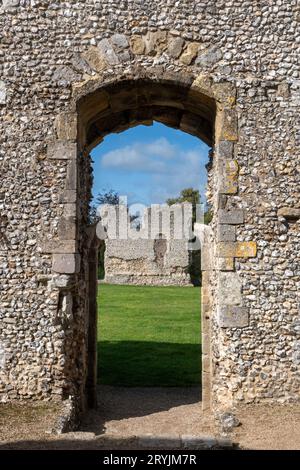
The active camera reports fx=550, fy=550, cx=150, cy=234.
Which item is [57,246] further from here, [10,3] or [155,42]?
[10,3]

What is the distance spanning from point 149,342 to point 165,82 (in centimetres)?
800

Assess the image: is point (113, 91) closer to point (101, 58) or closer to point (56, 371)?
point (101, 58)

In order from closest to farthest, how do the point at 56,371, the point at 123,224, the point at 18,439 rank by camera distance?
the point at 18,439
the point at 56,371
the point at 123,224

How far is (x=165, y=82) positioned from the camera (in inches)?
322

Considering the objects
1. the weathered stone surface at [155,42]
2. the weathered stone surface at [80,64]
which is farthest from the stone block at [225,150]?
the weathered stone surface at [80,64]

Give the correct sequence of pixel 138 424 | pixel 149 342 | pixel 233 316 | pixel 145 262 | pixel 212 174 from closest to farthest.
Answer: pixel 233 316 < pixel 138 424 < pixel 212 174 < pixel 149 342 < pixel 145 262

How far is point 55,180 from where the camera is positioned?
8.06 metres

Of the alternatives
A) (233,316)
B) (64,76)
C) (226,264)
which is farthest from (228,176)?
(64,76)

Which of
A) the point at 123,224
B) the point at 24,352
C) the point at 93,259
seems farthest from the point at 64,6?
the point at 123,224

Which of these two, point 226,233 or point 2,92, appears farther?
point 2,92

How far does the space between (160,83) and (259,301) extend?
139 inches

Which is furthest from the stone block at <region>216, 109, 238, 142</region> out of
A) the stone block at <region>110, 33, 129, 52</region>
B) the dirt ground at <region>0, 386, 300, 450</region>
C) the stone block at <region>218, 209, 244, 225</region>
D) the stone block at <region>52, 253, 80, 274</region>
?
the dirt ground at <region>0, 386, 300, 450</region>

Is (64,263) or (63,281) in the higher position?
(64,263)
